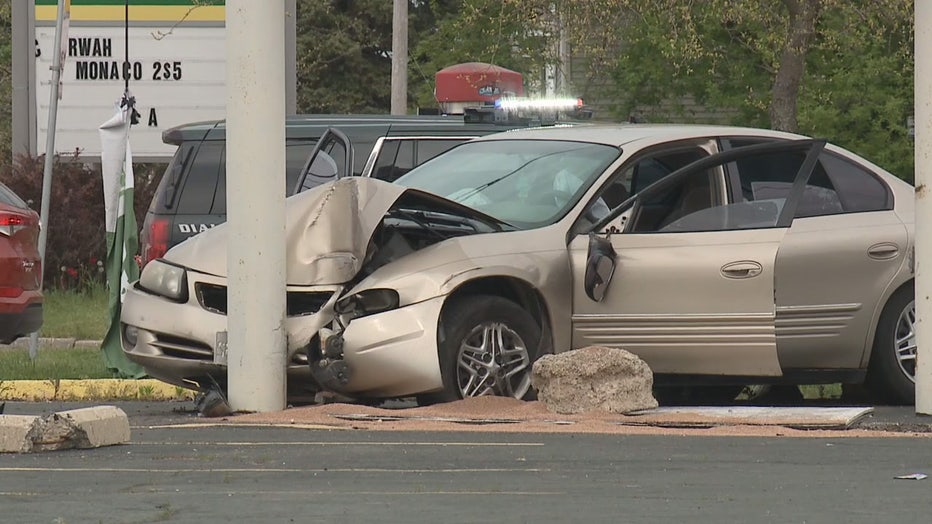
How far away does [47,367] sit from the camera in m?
12.9

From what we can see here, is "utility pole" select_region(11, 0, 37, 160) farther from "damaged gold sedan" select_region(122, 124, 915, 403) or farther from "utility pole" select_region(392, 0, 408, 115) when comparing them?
"damaged gold sedan" select_region(122, 124, 915, 403)

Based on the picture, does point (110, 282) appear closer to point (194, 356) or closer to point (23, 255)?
point (23, 255)

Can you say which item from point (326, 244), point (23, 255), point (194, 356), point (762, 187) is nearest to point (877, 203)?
point (762, 187)

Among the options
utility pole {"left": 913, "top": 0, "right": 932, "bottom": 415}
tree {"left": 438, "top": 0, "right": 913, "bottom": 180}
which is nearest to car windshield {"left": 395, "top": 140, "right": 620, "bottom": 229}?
utility pole {"left": 913, "top": 0, "right": 932, "bottom": 415}

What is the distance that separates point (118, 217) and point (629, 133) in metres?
4.08

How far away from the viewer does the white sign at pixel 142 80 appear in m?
19.8

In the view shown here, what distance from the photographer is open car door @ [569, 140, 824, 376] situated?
9531 mm

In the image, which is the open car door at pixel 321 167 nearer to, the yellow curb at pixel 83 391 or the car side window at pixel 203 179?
the yellow curb at pixel 83 391

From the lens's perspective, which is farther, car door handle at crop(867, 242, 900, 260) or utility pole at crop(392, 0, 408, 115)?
utility pole at crop(392, 0, 408, 115)

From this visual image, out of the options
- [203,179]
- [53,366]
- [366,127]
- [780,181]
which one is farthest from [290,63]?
[780,181]

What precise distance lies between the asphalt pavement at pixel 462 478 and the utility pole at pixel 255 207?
0.71 metres

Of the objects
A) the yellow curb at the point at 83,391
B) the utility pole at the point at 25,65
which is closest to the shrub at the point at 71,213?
the utility pole at the point at 25,65

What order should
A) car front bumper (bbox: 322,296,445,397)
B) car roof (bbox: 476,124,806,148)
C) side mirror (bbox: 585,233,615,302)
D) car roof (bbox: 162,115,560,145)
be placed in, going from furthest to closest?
car roof (bbox: 162,115,560,145)
car roof (bbox: 476,124,806,148)
side mirror (bbox: 585,233,615,302)
car front bumper (bbox: 322,296,445,397)

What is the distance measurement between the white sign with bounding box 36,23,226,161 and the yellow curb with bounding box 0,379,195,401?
8386mm
